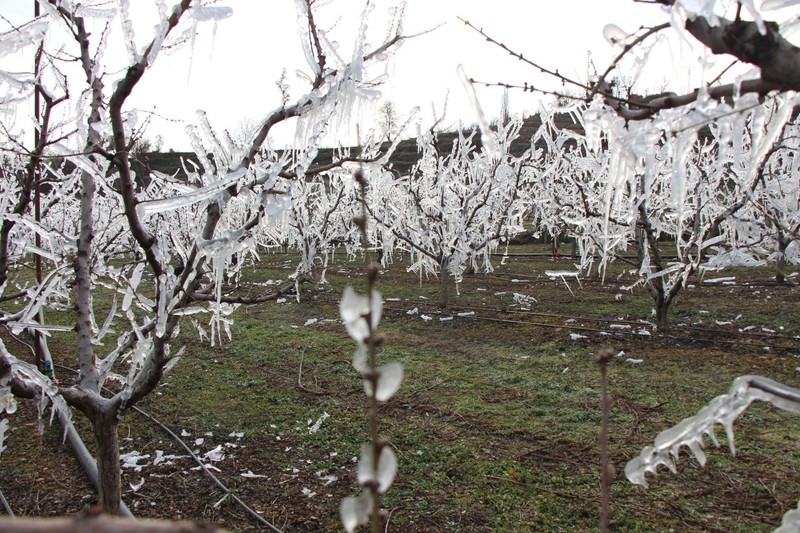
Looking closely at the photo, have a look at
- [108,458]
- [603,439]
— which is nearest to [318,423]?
[108,458]

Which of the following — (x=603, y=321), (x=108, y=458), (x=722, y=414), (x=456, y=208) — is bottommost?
(x=603, y=321)

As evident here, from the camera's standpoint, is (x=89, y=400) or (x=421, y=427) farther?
(x=421, y=427)

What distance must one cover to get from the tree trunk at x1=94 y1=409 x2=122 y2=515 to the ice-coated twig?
240cm

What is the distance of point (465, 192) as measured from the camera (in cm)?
1145

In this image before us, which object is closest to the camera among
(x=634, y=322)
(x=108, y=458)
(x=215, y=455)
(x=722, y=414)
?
(x=722, y=414)

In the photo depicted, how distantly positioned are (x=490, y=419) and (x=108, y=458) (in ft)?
10.4

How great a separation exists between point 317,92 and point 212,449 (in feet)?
10.8

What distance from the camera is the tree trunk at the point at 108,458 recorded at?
2586 mm

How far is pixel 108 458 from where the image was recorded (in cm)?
264

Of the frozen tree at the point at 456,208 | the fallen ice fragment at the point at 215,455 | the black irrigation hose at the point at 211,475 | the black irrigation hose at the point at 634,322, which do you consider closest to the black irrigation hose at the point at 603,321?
the black irrigation hose at the point at 634,322

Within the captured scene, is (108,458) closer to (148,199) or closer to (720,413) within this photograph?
(148,199)

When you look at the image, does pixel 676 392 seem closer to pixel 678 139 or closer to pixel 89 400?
pixel 678 139

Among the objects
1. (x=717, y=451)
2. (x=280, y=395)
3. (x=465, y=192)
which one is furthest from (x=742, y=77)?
(x=465, y=192)

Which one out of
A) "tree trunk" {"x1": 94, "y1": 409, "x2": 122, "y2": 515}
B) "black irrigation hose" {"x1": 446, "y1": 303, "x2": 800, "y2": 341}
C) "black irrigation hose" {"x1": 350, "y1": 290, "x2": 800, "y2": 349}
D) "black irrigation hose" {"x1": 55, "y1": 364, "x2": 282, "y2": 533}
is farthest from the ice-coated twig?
"black irrigation hose" {"x1": 446, "y1": 303, "x2": 800, "y2": 341}
